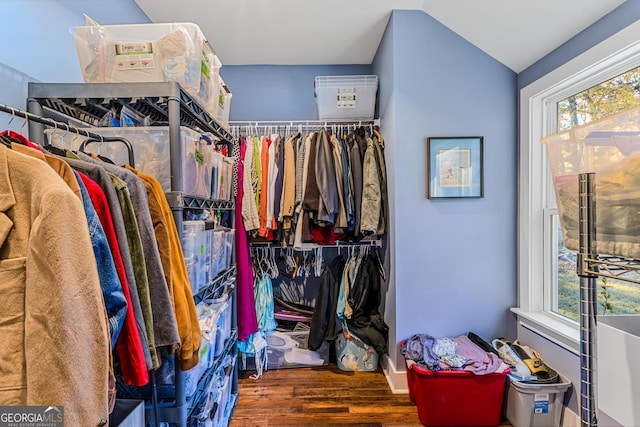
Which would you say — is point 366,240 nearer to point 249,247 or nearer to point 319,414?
point 249,247

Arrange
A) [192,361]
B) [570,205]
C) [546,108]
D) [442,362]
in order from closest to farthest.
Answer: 1. [570,205]
2. [192,361]
3. [442,362]
4. [546,108]

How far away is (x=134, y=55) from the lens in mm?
1289

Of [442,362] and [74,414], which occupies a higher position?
[74,414]

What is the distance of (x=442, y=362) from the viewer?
187 centimetres

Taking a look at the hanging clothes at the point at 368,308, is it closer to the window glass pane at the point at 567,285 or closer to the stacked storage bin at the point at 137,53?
the window glass pane at the point at 567,285

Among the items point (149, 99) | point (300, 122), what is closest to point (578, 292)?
point (300, 122)

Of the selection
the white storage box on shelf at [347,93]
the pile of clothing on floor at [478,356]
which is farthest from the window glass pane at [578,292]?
the white storage box on shelf at [347,93]

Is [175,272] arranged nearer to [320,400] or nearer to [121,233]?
[121,233]

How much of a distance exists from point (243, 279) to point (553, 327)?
6.59 feet

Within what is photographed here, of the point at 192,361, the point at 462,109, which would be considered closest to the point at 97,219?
the point at 192,361

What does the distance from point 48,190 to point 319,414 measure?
195cm

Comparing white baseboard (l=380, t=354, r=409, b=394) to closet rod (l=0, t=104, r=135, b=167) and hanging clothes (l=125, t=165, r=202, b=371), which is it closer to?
hanging clothes (l=125, t=165, r=202, b=371)

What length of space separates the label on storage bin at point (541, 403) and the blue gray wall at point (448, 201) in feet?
1.64

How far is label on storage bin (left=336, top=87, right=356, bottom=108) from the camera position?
2.52m
